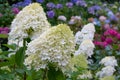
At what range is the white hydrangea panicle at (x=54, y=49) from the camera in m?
2.02

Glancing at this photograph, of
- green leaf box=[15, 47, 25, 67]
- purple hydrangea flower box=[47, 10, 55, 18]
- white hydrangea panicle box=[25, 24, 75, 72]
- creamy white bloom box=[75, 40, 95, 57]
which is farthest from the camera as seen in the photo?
purple hydrangea flower box=[47, 10, 55, 18]

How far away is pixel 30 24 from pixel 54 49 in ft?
1.31

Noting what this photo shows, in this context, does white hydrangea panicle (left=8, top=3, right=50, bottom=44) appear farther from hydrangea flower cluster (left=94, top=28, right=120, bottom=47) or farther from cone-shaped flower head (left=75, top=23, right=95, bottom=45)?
hydrangea flower cluster (left=94, top=28, right=120, bottom=47)

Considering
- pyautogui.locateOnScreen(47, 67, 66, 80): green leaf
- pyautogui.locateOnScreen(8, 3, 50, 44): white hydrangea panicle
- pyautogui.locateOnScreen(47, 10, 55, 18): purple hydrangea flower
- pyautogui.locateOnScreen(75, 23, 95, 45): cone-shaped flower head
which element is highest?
pyautogui.locateOnScreen(47, 10, 55, 18): purple hydrangea flower

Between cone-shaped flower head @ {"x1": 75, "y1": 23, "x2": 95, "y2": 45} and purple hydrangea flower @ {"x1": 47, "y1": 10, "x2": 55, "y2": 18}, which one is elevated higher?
purple hydrangea flower @ {"x1": 47, "y1": 10, "x2": 55, "y2": 18}

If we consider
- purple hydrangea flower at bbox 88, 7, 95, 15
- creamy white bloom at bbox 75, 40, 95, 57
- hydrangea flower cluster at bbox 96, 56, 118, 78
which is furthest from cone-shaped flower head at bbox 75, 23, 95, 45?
purple hydrangea flower at bbox 88, 7, 95, 15

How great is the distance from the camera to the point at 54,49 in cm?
203

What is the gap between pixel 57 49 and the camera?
2031 millimetres

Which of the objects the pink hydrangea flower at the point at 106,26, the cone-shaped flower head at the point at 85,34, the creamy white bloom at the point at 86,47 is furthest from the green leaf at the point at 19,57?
the pink hydrangea flower at the point at 106,26

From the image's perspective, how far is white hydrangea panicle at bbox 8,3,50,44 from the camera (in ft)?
7.83

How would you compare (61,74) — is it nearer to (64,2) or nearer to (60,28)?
(60,28)

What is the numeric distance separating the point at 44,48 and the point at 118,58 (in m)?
3.67

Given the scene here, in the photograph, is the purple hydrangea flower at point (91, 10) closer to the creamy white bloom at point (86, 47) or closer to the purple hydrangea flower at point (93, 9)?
the purple hydrangea flower at point (93, 9)

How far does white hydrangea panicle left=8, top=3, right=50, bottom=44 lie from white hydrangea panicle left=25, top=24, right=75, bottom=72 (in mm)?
294
